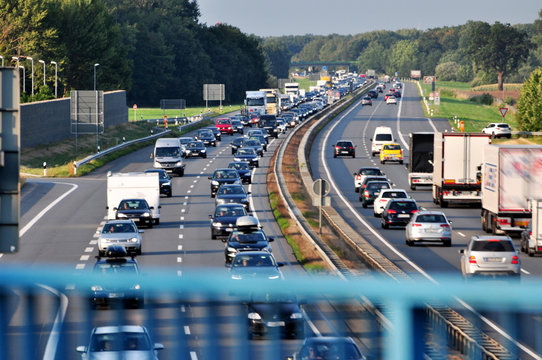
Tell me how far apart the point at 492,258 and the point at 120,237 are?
49.9 feet

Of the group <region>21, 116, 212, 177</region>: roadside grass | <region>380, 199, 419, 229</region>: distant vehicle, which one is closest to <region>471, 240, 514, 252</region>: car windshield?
<region>380, 199, 419, 229</region>: distant vehicle

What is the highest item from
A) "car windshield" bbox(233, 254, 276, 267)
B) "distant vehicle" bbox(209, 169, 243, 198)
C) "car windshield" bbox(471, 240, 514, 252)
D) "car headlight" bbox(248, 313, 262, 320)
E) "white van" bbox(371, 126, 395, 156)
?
"car headlight" bbox(248, 313, 262, 320)

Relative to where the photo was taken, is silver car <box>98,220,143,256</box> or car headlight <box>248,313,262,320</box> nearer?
car headlight <box>248,313,262,320</box>

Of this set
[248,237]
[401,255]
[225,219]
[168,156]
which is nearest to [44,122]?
[168,156]

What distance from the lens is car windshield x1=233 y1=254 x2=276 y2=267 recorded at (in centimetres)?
3238

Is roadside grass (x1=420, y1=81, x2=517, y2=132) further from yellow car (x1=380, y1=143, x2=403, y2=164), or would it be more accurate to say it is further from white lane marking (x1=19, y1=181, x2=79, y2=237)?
white lane marking (x1=19, y1=181, x2=79, y2=237)

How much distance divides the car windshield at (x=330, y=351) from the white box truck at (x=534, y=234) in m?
31.6

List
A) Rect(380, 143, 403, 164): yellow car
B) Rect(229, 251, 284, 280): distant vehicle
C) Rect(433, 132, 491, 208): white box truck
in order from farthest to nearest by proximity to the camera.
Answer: Rect(380, 143, 403, 164): yellow car
Rect(433, 132, 491, 208): white box truck
Rect(229, 251, 284, 280): distant vehicle

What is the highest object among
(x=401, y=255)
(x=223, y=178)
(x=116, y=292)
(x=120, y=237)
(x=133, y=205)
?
(x=116, y=292)

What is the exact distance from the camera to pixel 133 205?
51188 millimetres

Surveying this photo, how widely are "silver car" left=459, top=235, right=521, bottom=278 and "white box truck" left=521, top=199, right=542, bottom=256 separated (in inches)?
249

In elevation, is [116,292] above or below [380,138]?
above

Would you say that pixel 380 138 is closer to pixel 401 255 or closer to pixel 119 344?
pixel 401 255

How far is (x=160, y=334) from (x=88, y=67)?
14936 cm
